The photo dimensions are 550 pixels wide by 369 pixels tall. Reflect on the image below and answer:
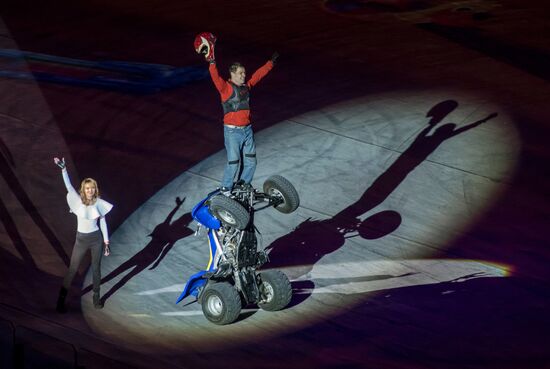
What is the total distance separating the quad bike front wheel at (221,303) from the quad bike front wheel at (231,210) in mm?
832

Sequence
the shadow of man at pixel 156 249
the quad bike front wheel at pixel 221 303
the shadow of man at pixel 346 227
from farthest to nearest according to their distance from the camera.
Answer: the shadow of man at pixel 346 227, the shadow of man at pixel 156 249, the quad bike front wheel at pixel 221 303

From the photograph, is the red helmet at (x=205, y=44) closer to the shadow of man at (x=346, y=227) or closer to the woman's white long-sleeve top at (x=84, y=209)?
the woman's white long-sleeve top at (x=84, y=209)

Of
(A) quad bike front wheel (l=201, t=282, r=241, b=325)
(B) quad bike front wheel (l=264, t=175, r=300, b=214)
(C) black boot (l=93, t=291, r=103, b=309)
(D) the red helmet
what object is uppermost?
(D) the red helmet

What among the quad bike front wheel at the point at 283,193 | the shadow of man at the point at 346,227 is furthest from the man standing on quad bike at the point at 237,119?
the shadow of man at the point at 346,227

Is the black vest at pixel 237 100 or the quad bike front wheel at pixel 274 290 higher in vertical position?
the black vest at pixel 237 100

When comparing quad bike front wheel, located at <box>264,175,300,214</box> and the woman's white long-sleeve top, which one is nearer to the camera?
the woman's white long-sleeve top

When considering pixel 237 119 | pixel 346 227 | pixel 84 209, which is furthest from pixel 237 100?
pixel 346 227

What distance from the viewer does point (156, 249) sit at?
1460 centimetres

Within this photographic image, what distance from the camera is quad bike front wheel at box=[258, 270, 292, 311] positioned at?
12531 millimetres

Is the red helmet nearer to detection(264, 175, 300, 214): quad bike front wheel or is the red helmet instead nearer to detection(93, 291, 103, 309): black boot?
detection(264, 175, 300, 214): quad bike front wheel

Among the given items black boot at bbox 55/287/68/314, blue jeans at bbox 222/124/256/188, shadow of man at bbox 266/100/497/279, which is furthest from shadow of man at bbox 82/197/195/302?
blue jeans at bbox 222/124/256/188

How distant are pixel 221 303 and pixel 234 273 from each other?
0.48 m

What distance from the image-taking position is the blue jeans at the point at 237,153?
13539 millimetres

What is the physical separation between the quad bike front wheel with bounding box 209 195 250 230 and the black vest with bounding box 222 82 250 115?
171cm
